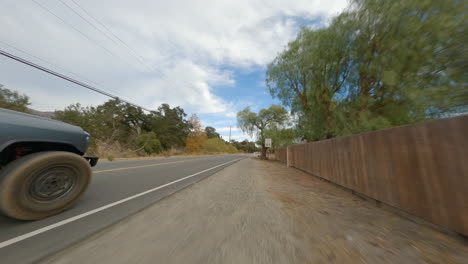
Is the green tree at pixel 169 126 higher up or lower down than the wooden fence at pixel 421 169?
higher up

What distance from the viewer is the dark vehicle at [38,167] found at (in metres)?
1.86

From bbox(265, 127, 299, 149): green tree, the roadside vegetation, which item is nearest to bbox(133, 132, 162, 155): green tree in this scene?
→ the roadside vegetation

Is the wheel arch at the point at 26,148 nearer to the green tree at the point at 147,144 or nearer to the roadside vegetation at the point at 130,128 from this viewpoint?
the roadside vegetation at the point at 130,128

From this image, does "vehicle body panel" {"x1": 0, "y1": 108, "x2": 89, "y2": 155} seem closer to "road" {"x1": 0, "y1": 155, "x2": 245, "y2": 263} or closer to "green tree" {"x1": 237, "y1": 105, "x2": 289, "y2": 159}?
"road" {"x1": 0, "y1": 155, "x2": 245, "y2": 263}

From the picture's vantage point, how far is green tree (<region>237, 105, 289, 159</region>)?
70.8 feet

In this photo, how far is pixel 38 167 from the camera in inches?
80.7

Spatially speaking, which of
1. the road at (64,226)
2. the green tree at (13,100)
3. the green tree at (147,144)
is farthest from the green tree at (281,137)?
the green tree at (13,100)

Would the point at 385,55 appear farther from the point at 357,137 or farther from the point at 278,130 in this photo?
the point at 278,130

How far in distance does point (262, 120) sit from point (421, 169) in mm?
20641

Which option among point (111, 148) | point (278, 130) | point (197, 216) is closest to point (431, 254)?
point (197, 216)

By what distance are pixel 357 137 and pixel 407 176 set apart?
1.72 m

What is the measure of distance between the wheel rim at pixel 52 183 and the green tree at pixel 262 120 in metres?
19.6

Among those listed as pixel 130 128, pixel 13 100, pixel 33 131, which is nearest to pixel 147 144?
pixel 130 128

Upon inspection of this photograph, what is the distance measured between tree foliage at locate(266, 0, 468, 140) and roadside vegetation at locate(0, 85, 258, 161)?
1322 cm
